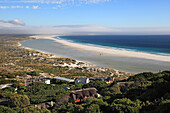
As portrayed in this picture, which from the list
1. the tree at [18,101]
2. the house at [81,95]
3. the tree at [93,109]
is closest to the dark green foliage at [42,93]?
the tree at [18,101]

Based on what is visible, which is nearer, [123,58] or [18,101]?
[18,101]

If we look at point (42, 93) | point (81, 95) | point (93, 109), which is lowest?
point (42, 93)

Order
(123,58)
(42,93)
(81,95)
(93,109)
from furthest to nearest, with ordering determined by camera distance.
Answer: (123,58) → (42,93) → (81,95) → (93,109)

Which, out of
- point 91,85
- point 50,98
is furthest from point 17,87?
point 91,85

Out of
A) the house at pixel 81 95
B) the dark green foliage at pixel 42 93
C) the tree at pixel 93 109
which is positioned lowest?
the dark green foliage at pixel 42 93

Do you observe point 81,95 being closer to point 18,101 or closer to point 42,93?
point 42,93

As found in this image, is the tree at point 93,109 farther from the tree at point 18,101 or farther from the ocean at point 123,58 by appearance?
the ocean at point 123,58

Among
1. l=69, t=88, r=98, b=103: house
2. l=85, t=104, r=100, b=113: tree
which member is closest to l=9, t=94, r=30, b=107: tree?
l=69, t=88, r=98, b=103: house

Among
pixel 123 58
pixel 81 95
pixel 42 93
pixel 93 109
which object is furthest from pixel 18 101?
pixel 123 58

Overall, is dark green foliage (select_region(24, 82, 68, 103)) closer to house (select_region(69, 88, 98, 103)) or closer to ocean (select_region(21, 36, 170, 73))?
house (select_region(69, 88, 98, 103))

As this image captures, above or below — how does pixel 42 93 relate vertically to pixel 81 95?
below

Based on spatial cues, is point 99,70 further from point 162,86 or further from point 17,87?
point 162,86
